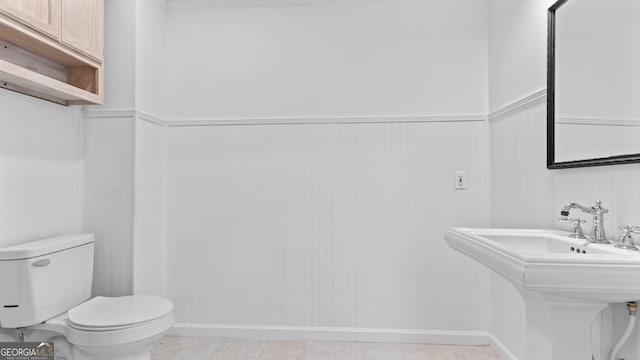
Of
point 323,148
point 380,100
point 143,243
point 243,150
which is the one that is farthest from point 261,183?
point 380,100

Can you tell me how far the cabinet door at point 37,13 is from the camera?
1497 mm

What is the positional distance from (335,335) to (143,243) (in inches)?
54.3

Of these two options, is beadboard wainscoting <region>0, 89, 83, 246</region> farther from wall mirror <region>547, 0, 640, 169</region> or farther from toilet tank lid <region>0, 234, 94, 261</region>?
wall mirror <region>547, 0, 640, 169</region>

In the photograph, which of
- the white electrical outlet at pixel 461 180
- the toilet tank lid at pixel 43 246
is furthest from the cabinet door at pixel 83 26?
the white electrical outlet at pixel 461 180

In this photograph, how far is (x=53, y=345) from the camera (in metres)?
1.72

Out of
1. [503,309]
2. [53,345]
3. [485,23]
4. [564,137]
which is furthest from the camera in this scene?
[485,23]

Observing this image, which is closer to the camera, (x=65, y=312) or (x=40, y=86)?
(x=40, y=86)

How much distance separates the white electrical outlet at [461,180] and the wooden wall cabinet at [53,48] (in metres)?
2.24

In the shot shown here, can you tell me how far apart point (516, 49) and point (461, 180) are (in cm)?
83

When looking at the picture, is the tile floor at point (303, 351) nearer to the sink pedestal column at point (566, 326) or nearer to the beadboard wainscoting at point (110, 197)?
the beadboard wainscoting at point (110, 197)

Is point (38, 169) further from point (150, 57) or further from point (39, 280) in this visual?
point (150, 57)

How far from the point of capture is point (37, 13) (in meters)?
1.64

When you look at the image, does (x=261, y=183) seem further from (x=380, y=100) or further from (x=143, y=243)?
(x=380, y=100)

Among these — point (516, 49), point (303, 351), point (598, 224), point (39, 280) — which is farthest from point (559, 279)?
point (39, 280)
